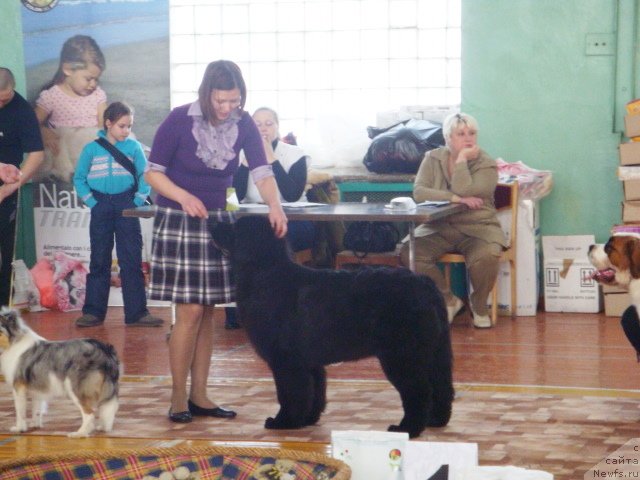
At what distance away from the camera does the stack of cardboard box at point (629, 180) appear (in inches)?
282

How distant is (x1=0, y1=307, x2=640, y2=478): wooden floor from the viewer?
4438 millimetres

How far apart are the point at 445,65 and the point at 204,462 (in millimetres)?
5672

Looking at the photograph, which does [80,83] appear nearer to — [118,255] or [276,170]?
[118,255]

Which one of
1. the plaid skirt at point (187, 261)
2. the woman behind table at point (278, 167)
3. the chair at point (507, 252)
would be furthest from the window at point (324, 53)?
the plaid skirt at point (187, 261)

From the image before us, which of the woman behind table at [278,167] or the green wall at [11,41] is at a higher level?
the green wall at [11,41]

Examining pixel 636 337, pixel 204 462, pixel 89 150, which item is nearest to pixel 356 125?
pixel 89 150

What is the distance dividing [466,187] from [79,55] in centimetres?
308

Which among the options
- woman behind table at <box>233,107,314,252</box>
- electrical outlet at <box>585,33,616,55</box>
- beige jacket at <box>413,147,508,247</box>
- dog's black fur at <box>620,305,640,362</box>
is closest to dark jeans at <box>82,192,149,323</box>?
woman behind table at <box>233,107,314,252</box>

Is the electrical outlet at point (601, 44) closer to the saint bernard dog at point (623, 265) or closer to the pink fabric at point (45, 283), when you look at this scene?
the saint bernard dog at point (623, 265)

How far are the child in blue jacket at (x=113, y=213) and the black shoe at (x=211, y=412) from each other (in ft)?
8.59

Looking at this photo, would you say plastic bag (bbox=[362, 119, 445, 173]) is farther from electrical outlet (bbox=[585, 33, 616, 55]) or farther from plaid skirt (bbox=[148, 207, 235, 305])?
plaid skirt (bbox=[148, 207, 235, 305])

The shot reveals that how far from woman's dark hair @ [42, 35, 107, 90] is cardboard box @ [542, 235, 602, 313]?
3.48 m

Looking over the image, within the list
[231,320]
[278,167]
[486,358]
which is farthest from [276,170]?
[486,358]

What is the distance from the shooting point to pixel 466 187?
23.0ft
